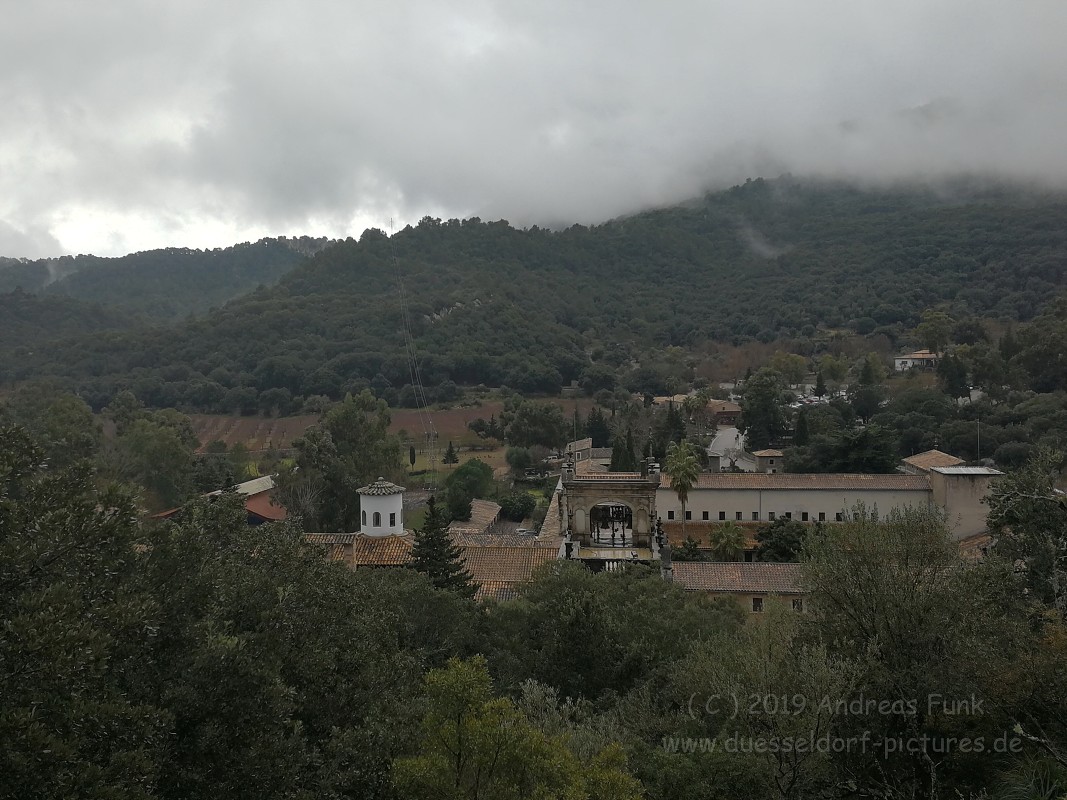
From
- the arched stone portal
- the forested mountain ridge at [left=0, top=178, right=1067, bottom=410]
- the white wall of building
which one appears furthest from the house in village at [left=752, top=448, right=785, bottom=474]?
the forested mountain ridge at [left=0, top=178, right=1067, bottom=410]

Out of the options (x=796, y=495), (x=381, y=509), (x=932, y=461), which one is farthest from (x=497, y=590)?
(x=932, y=461)

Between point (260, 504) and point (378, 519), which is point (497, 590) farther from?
point (260, 504)

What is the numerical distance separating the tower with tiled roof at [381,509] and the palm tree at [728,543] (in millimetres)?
11357

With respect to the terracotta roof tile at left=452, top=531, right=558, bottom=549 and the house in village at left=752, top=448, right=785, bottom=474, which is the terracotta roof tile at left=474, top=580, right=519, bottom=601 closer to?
the terracotta roof tile at left=452, top=531, right=558, bottom=549

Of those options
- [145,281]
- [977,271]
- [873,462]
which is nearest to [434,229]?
[145,281]

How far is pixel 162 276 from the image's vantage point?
15550 cm

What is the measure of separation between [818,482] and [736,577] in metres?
11.9

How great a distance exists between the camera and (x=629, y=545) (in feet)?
107

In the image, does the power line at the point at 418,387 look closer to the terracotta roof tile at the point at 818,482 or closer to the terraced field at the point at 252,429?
the terraced field at the point at 252,429

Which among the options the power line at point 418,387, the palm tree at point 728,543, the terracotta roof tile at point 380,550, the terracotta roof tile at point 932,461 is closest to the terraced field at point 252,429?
the power line at point 418,387

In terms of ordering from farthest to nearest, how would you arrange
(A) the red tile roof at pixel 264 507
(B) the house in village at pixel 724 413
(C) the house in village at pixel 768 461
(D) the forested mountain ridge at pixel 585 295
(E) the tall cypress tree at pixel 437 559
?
(D) the forested mountain ridge at pixel 585 295
(B) the house in village at pixel 724 413
(C) the house in village at pixel 768 461
(A) the red tile roof at pixel 264 507
(E) the tall cypress tree at pixel 437 559

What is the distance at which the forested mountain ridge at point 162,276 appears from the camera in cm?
14525

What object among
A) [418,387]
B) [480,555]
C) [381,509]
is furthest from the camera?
[418,387]

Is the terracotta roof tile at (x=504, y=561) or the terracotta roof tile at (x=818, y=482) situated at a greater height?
the terracotta roof tile at (x=818, y=482)
